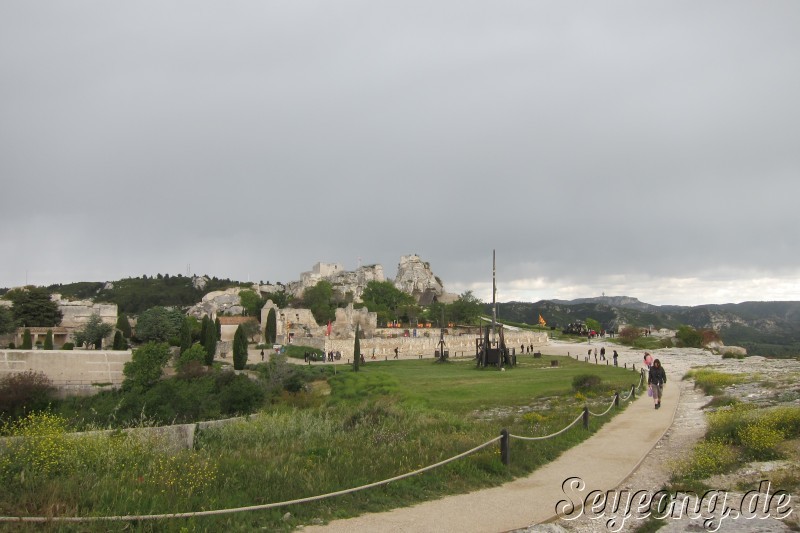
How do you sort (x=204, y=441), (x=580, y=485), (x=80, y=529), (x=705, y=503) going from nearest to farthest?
(x=80, y=529), (x=705, y=503), (x=580, y=485), (x=204, y=441)

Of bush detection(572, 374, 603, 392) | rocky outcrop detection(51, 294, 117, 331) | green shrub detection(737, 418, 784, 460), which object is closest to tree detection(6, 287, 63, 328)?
rocky outcrop detection(51, 294, 117, 331)

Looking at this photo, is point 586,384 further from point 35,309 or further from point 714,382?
point 35,309

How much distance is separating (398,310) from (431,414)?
322ft

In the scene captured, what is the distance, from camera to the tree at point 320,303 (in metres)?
95.6

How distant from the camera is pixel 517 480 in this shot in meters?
8.85

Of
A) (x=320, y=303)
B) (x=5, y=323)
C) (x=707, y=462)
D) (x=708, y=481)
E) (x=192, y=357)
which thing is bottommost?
(x=192, y=357)

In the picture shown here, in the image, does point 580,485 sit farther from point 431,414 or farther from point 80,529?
point 431,414

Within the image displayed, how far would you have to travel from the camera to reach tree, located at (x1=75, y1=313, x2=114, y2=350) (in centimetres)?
6316

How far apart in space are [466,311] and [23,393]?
71508mm

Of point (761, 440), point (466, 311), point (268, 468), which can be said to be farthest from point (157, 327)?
point (761, 440)

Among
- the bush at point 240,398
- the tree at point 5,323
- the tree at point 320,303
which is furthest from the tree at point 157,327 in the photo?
the bush at point 240,398

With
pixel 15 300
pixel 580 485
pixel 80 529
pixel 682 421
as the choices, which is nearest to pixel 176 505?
pixel 80 529

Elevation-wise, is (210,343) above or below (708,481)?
below

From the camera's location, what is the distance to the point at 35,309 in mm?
71312
